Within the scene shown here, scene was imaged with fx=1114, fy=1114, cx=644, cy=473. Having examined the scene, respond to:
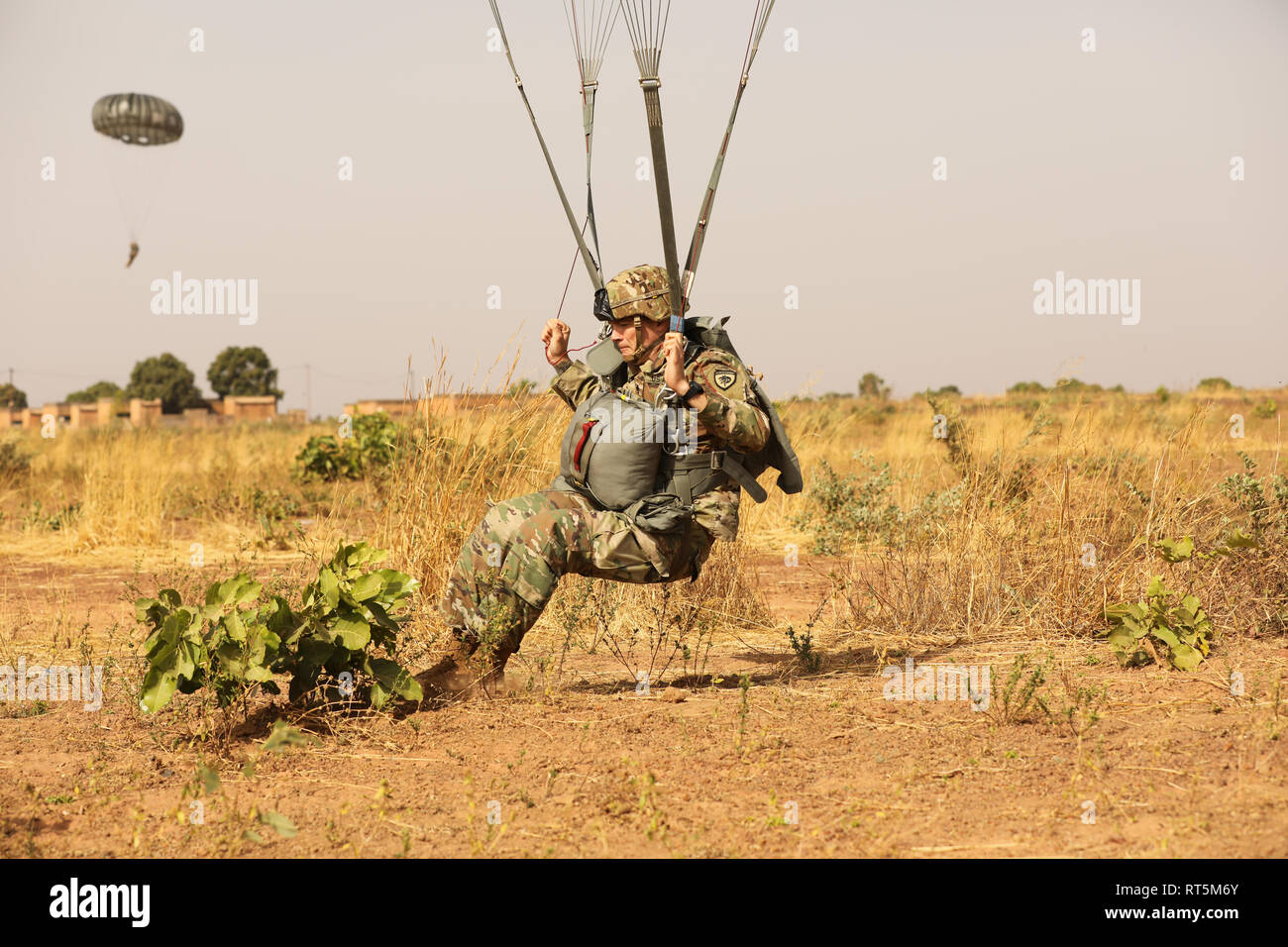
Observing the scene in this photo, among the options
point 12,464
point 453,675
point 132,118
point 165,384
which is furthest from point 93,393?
point 453,675

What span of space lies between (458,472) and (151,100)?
3140 centimetres

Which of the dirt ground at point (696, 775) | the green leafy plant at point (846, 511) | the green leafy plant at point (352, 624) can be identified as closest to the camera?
the dirt ground at point (696, 775)

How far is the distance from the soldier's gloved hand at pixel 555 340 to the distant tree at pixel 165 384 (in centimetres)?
7606

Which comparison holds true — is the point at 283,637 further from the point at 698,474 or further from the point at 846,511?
the point at 846,511

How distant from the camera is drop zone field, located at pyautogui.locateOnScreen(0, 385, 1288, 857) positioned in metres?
3.13

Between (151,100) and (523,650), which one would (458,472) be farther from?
(151,100)


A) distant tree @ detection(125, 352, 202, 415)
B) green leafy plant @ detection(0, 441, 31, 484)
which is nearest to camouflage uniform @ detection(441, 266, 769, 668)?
green leafy plant @ detection(0, 441, 31, 484)

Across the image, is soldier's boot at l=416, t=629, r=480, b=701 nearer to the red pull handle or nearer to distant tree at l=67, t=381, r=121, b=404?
the red pull handle

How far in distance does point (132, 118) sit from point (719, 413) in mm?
33070

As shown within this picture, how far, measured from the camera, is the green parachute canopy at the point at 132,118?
31828 millimetres

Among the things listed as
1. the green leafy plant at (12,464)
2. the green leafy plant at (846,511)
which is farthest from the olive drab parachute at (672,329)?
the green leafy plant at (12,464)

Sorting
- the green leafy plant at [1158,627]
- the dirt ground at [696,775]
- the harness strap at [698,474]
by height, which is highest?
the harness strap at [698,474]

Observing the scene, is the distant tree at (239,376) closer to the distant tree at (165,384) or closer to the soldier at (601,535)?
the distant tree at (165,384)

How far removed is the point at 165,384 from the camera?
7662 cm
